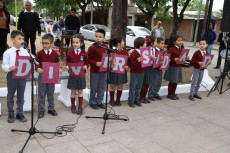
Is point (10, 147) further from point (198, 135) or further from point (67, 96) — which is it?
point (198, 135)

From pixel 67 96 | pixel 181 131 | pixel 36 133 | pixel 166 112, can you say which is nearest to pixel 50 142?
pixel 36 133

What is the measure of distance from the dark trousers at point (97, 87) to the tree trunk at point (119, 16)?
4.00 m

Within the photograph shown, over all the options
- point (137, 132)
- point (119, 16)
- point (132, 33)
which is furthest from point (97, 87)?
point (132, 33)

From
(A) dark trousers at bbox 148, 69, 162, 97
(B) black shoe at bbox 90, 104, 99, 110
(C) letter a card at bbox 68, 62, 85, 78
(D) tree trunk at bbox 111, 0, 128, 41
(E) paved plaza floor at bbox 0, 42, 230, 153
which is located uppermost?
(D) tree trunk at bbox 111, 0, 128, 41

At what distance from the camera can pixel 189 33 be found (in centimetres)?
3058

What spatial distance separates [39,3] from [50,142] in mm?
28650

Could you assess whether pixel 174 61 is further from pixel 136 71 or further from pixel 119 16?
pixel 119 16

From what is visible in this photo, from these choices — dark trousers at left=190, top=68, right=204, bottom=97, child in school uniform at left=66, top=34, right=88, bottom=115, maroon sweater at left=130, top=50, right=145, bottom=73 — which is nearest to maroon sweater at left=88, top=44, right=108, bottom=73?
child in school uniform at left=66, top=34, right=88, bottom=115

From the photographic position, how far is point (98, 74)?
5.27 metres

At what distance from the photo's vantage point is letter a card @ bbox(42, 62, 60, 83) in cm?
430

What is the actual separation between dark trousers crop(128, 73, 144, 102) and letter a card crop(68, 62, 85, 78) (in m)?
1.25

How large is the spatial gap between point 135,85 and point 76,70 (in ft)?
4.84

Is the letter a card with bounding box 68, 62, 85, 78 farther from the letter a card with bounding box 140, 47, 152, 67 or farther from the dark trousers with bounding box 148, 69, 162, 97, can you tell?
the dark trousers with bounding box 148, 69, 162, 97

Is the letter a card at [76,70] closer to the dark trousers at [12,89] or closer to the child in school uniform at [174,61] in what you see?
the dark trousers at [12,89]
